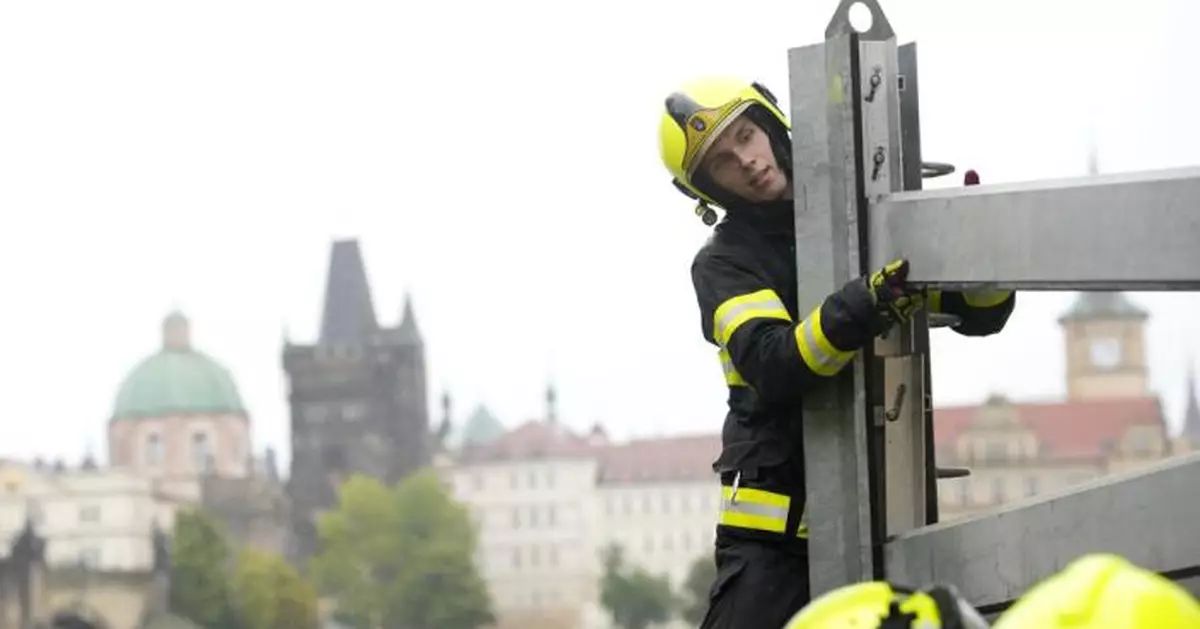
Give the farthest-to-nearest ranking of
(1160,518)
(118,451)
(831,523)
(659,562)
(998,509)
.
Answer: (118,451) → (659,562) → (831,523) → (998,509) → (1160,518)

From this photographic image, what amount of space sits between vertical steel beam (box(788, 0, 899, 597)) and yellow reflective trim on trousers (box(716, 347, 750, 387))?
0.29m

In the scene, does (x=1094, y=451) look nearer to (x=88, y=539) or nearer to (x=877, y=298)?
(x=88, y=539)

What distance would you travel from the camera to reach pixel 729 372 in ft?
12.2

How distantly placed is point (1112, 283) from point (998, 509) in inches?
13.6

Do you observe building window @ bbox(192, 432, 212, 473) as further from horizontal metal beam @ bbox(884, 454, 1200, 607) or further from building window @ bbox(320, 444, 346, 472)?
horizontal metal beam @ bbox(884, 454, 1200, 607)

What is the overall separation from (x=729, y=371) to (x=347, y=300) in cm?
10430

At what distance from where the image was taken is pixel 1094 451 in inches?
3226

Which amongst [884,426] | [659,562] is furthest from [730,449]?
[659,562]

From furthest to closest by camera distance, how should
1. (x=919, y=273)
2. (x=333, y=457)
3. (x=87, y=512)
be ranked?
(x=333, y=457)
(x=87, y=512)
(x=919, y=273)

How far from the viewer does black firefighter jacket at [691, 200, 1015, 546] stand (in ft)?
11.6

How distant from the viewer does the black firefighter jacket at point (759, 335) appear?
139 inches

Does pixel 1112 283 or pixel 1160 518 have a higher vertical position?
pixel 1112 283

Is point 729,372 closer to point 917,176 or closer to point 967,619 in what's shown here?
point 917,176

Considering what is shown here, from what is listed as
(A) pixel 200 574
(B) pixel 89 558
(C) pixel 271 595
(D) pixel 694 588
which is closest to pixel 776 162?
(D) pixel 694 588
